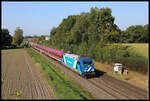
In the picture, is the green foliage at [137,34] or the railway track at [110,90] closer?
the railway track at [110,90]

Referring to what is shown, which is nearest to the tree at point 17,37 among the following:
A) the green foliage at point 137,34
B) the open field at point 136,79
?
the green foliage at point 137,34

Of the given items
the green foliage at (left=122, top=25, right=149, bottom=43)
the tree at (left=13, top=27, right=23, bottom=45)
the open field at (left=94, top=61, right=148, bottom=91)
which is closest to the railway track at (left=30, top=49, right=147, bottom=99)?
the open field at (left=94, top=61, right=148, bottom=91)

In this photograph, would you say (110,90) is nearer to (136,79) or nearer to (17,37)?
(136,79)

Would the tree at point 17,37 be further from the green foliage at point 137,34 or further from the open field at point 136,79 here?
the open field at point 136,79

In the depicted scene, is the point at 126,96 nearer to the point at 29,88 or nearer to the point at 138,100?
the point at 138,100

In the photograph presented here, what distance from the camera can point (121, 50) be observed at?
28.5m

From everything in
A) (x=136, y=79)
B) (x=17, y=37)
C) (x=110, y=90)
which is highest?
(x=17, y=37)

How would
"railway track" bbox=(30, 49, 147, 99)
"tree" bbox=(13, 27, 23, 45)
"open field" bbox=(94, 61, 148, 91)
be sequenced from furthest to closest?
"tree" bbox=(13, 27, 23, 45) < "open field" bbox=(94, 61, 148, 91) < "railway track" bbox=(30, 49, 147, 99)

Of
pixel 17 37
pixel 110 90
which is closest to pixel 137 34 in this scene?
pixel 110 90

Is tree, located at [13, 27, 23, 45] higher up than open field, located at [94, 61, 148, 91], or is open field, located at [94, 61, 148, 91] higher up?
tree, located at [13, 27, 23, 45]

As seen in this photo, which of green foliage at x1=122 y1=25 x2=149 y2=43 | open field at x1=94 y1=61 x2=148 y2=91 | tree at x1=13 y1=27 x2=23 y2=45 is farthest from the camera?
tree at x1=13 y1=27 x2=23 y2=45

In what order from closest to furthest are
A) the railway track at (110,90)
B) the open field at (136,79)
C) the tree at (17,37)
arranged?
1. the railway track at (110,90)
2. the open field at (136,79)
3. the tree at (17,37)

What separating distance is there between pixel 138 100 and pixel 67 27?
59.8m

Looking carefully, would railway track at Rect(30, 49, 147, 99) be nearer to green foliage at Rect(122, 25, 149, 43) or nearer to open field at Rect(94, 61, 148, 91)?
open field at Rect(94, 61, 148, 91)
